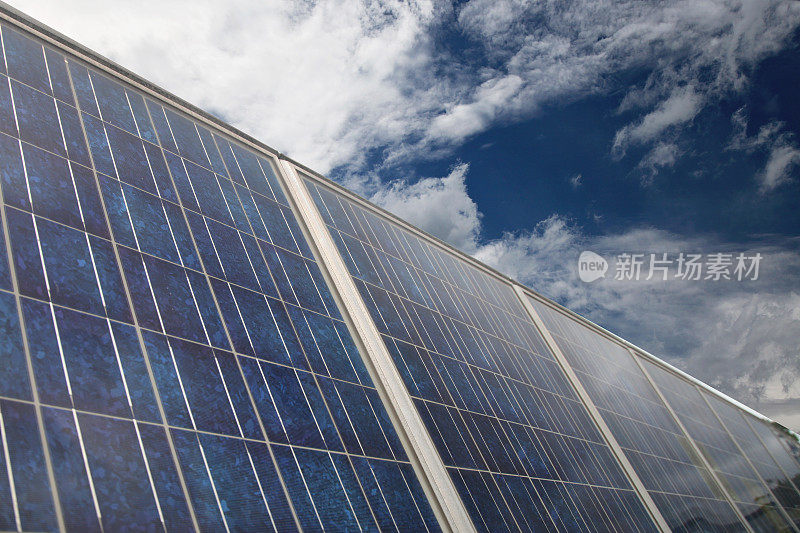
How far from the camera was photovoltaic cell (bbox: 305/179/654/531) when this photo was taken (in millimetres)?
12773

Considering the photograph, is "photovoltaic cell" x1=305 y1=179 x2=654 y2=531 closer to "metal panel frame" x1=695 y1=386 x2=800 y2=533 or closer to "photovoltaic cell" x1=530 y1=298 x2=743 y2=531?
"photovoltaic cell" x1=530 y1=298 x2=743 y2=531

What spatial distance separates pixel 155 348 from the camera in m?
7.77

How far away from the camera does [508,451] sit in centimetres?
1433

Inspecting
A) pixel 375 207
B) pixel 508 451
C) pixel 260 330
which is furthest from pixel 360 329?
pixel 375 207

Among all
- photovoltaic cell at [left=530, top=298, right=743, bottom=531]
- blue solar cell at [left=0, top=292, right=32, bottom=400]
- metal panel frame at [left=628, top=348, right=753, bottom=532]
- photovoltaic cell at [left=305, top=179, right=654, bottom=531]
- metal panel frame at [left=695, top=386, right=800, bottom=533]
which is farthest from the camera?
metal panel frame at [left=695, top=386, right=800, bottom=533]

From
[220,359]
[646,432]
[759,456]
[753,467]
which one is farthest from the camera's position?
[759,456]

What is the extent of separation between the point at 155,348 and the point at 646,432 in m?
24.0

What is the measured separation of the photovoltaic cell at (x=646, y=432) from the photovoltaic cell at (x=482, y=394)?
2.63m

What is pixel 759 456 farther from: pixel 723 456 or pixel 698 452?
pixel 698 452

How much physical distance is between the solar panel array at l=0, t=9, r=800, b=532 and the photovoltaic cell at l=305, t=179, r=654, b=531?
0.29ft

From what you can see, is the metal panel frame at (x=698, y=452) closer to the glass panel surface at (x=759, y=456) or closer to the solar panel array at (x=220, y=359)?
the solar panel array at (x=220, y=359)

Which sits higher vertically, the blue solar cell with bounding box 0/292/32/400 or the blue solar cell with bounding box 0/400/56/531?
the blue solar cell with bounding box 0/292/32/400

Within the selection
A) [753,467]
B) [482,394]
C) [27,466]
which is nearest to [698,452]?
[753,467]

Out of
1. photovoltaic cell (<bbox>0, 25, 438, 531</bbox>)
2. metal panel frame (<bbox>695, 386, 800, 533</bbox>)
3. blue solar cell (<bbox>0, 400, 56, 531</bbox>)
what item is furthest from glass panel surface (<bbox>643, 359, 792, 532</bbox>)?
blue solar cell (<bbox>0, 400, 56, 531</bbox>)
